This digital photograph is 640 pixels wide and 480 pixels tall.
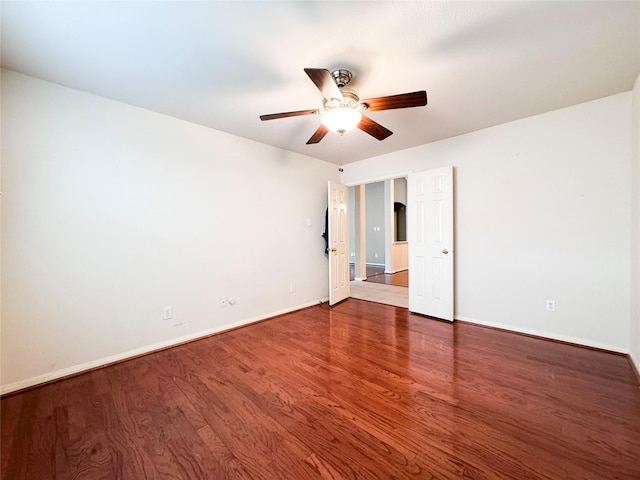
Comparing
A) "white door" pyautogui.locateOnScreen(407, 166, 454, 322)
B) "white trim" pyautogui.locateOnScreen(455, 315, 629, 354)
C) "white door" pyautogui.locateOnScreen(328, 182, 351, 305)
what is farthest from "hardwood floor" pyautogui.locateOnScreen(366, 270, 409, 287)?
"white trim" pyautogui.locateOnScreen(455, 315, 629, 354)

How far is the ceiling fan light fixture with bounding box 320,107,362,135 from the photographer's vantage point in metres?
1.93

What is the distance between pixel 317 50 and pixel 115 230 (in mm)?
2406

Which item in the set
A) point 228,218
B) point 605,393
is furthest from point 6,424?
point 605,393

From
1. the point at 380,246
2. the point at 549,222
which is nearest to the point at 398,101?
the point at 549,222

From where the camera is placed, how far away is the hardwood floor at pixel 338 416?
4.28 feet

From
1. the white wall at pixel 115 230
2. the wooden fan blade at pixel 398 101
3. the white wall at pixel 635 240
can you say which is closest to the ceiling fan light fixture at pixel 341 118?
the wooden fan blade at pixel 398 101

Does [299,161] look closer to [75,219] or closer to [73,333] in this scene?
[75,219]

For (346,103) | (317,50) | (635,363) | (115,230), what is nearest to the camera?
(317,50)

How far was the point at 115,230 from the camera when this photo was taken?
2.42m

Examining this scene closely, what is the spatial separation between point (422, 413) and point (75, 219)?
126 inches

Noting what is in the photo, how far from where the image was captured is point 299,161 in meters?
4.07

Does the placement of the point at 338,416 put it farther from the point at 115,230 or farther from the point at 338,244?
the point at 338,244

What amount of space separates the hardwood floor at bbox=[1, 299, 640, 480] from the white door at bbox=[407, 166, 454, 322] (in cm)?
92

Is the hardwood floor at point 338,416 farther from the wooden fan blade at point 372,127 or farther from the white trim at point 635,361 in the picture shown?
the wooden fan blade at point 372,127
